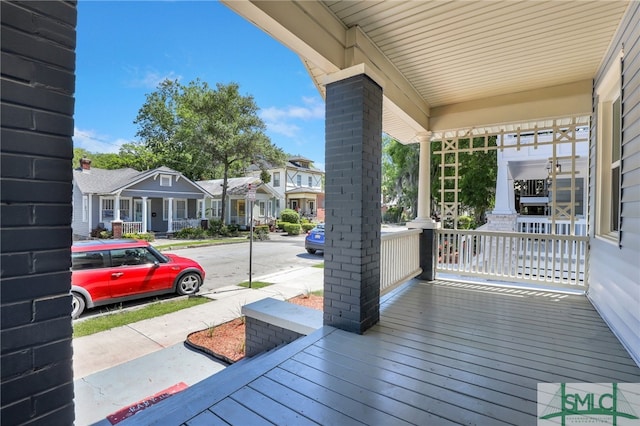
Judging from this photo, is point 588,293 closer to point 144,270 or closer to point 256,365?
point 256,365

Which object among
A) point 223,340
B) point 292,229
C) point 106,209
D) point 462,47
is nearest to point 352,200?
point 462,47

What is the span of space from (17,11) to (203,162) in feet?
55.6

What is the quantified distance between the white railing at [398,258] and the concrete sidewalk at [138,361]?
2006mm

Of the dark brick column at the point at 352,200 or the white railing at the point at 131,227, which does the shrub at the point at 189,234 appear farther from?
the dark brick column at the point at 352,200

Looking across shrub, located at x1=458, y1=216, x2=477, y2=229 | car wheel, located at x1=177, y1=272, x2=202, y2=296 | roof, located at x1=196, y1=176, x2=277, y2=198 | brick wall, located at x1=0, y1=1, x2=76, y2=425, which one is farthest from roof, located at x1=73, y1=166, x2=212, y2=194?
brick wall, located at x1=0, y1=1, x2=76, y2=425

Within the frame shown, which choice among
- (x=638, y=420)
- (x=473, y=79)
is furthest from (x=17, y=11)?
(x=473, y=79)

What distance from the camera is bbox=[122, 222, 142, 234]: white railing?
13.2 m

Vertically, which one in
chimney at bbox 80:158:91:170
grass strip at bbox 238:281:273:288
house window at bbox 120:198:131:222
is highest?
chimney at bbox 80:158:91:170

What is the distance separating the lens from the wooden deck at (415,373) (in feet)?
5.44

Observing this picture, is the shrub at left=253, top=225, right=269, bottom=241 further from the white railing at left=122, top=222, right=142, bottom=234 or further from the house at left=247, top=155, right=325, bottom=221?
the house at left=247, top=155, right=325, bottom=221

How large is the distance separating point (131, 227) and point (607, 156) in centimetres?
1572

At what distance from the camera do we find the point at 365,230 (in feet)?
8.79

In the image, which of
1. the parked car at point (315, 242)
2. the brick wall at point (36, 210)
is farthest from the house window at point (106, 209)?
the brick wall at point (36, 210)

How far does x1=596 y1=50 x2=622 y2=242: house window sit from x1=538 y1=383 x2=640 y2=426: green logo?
1.74 metres
